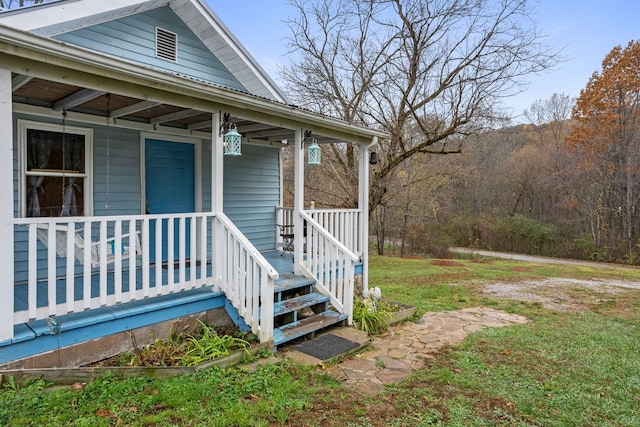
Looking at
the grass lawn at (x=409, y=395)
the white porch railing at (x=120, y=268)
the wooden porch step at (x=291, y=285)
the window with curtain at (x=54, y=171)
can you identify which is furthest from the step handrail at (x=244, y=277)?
the window with curtain at (x=54, y=171)

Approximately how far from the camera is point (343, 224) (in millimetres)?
6418

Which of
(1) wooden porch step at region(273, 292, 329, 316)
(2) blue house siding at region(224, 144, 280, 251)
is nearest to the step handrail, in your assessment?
(1) wooden porch step at region(273, 292, 329, 316)

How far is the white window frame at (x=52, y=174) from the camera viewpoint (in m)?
4.52

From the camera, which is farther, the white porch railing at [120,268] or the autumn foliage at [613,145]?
the autumn foliage at [613,145]

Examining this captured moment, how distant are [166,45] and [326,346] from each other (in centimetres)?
513

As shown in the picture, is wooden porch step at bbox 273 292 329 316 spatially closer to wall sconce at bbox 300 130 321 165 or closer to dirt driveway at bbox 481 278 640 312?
wall sconce at bbox 300 130 321 165

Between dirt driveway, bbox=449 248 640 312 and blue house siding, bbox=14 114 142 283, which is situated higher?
blue house siding, bbox=14 114 142 283

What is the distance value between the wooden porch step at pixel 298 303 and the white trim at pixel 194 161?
8.12 ft

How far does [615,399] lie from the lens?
3387 mm

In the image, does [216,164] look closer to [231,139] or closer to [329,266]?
[231,139]

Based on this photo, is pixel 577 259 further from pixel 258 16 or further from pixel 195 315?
pixel 195 315

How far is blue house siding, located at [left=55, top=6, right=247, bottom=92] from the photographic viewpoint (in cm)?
538

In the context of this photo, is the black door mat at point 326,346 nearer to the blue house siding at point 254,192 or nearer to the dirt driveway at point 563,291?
the blue house siding at point 254,192

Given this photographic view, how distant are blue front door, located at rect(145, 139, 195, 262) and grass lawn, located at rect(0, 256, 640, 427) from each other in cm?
301
